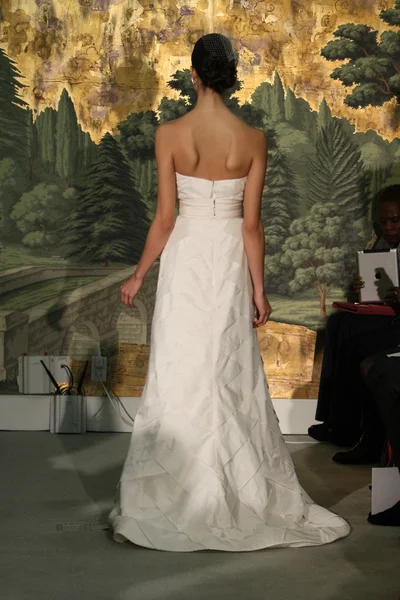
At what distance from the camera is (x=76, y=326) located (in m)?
6.90

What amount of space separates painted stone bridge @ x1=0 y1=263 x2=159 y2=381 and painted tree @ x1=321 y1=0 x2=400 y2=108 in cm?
176

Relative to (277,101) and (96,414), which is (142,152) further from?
(96,414)

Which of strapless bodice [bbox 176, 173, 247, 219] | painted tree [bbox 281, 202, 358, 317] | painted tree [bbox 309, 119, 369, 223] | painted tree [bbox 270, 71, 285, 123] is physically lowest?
painted tree [bbox 281, 202, 358, 317]

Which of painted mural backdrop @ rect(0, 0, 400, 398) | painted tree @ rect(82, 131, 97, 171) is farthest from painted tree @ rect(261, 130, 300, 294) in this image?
painted tree @ rect(82, 131, 97, 171)

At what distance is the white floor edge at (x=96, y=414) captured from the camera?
6.84 meters

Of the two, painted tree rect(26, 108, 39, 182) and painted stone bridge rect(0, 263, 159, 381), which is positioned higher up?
painted tree rect(26, 108, 39, 182)

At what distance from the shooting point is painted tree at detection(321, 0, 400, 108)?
685 centimetres

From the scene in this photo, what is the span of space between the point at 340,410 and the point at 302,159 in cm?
166

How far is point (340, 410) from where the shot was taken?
6238mm

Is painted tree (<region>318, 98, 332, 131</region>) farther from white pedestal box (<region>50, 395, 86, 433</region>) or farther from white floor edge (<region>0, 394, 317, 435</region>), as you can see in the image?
white pedestal box (<region>50, 395, 86, 433</region>)

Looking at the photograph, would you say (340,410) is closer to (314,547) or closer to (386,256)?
(386,256)

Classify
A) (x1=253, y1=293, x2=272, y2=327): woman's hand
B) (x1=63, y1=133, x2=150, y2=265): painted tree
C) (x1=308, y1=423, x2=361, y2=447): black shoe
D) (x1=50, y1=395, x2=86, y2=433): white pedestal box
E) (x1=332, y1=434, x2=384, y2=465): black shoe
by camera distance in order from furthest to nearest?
(x1=63, y1=133, x2=150, y2=265): painted tree
(x1=50, y1=395, x2=86, y2=433): white pedestal box
(x1=308, y1=423, x2=361, y2=447): black shoe
(x1=332, y1=434, x2=384, y2=465): black shoe
(x1=253, y1=293, x2=272, y2=327): woman's hand

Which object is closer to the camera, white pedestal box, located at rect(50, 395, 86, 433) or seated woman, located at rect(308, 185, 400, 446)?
seated woman, located at rect(308, 185, 400, 446)

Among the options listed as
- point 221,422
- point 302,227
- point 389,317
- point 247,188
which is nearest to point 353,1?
point 302,227
